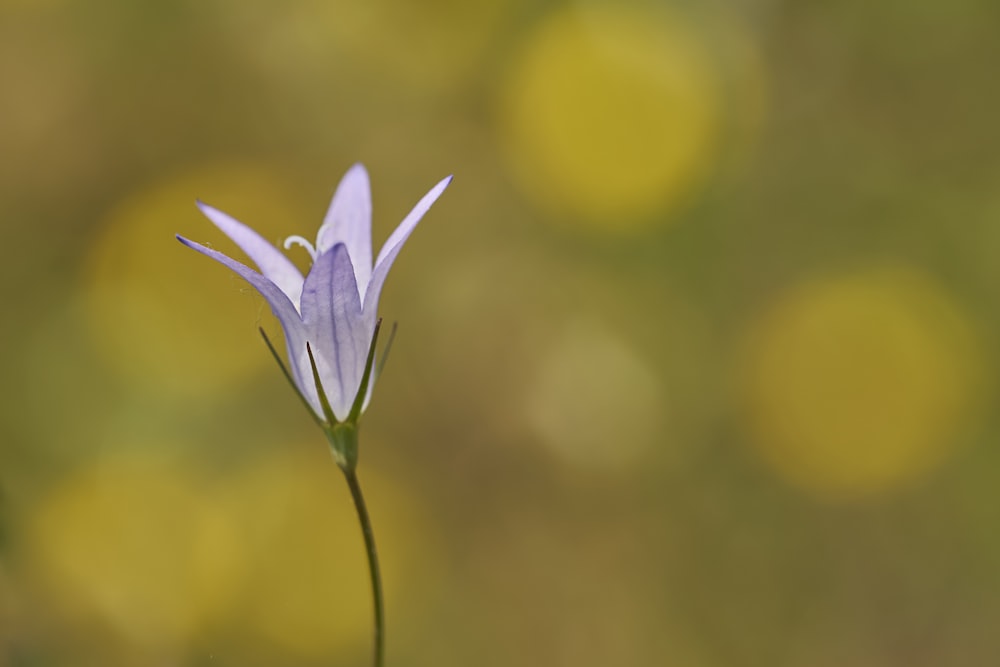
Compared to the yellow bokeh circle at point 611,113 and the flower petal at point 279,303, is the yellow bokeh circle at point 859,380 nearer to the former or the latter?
the yellow bokeh circle at point 611,113

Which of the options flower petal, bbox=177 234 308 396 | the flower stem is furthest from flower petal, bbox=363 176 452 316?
the flower stem

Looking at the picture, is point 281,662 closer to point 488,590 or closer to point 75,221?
point 488,590

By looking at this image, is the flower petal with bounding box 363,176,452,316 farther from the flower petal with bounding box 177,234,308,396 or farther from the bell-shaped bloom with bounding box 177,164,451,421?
the flower petal with bounding box 177,234,308,396

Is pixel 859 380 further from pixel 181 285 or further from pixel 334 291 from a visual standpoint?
pixel 334 291

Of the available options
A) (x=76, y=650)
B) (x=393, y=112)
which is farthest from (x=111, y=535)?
(x=393, y=112)

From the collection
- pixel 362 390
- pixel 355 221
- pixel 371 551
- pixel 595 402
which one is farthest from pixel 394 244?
pixel 595 402

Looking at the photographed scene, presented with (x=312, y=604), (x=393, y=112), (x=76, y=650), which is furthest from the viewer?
(x=393, y=112)
